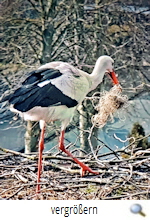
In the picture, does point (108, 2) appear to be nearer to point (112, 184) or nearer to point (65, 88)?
point (65, 88)

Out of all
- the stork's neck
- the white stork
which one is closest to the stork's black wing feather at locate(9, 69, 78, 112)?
the white stork

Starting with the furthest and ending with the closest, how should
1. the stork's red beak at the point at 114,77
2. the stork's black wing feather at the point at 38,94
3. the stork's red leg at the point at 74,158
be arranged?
the stork's red beak at the point at 114,77, the stork's red leg at the point at 74,158, the stork's black wing feather at the point at 38,94

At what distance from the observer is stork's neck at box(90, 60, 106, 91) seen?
2.56m

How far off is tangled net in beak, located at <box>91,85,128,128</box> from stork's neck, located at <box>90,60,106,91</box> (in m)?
0.09

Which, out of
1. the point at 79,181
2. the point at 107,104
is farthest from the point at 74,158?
the point at 107,104

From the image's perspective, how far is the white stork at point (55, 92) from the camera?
2.31 metres

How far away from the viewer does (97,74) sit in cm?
257

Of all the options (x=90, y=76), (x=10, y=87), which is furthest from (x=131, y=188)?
(x=10, y=87)

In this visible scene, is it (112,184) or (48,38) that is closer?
(112,184)

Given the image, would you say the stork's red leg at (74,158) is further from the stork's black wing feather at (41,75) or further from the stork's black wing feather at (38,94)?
the stork's black wing feather at (41,75)

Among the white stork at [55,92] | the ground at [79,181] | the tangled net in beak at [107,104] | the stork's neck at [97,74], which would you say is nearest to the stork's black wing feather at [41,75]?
the white stork at [55,92]

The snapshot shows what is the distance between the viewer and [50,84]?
7.76 ft

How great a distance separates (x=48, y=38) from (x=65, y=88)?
408mm

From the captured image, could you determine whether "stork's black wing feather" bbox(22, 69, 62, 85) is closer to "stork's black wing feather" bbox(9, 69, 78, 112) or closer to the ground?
"stork's black wing feather" bbox(9, 69, 78, 112)
